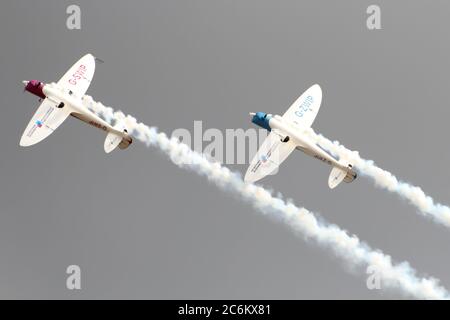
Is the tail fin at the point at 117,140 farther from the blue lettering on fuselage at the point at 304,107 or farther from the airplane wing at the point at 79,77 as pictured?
the blue lettering on fuselage at the point at 304,107

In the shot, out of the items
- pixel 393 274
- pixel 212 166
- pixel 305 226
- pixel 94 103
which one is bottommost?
pixel 393 274

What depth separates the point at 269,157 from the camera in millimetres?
59500

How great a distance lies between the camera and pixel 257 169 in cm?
5906

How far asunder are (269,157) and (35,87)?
53.8ft

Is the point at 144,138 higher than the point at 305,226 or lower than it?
higher

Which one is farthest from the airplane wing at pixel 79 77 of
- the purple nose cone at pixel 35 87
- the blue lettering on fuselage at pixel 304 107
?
the blue lettering on fuselage at pixel 304 107

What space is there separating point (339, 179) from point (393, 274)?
6.80 m

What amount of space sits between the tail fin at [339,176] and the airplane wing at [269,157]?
3.01m

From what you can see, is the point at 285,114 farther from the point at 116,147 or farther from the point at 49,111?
the point at 49,111

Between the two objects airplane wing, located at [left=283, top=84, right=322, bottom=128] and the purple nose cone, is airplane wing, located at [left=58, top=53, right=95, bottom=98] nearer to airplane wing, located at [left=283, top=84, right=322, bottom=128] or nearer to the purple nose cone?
the purple nose cone

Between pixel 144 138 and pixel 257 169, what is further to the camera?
pixel 144 138

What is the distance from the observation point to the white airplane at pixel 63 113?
198 feet

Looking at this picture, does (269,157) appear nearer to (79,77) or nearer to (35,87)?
(79,77)

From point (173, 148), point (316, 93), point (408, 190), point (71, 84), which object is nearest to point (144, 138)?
point (173, 148)
